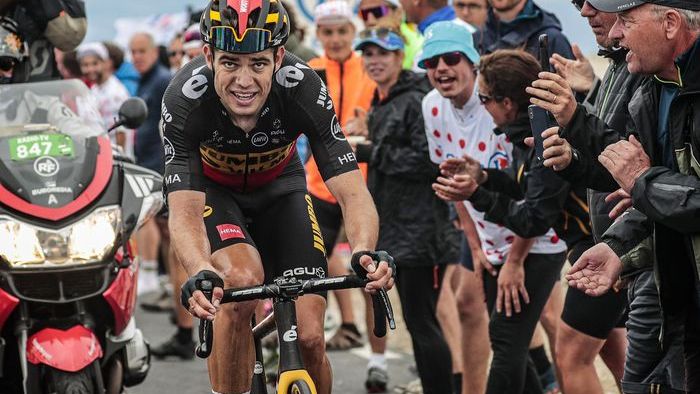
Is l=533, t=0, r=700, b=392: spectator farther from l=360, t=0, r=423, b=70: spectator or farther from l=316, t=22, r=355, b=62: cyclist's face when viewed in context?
l=316, t=22, r=355, b=62: cyclist's face

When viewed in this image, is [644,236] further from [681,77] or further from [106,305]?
[106,305]

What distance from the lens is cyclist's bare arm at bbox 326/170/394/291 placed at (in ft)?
17.8

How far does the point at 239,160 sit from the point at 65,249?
1.09 metres

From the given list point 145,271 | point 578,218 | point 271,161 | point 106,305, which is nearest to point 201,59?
point 271,161

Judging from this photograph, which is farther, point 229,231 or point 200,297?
point 229,231

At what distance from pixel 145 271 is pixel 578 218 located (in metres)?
8.14

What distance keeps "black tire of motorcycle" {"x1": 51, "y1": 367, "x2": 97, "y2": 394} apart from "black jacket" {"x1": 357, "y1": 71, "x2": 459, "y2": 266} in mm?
2291

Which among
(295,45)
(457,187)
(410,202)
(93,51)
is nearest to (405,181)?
(410,202)

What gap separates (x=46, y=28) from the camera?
8.33m

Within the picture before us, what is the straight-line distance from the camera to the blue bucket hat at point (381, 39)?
8547 millimetres

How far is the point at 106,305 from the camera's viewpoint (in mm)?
6797

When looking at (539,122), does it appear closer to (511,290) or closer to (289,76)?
(289,76)

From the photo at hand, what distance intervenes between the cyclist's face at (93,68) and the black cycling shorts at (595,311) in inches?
354

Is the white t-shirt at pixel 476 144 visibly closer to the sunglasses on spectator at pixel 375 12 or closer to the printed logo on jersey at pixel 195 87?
the sunglasses on spectator at pixel 375 12
